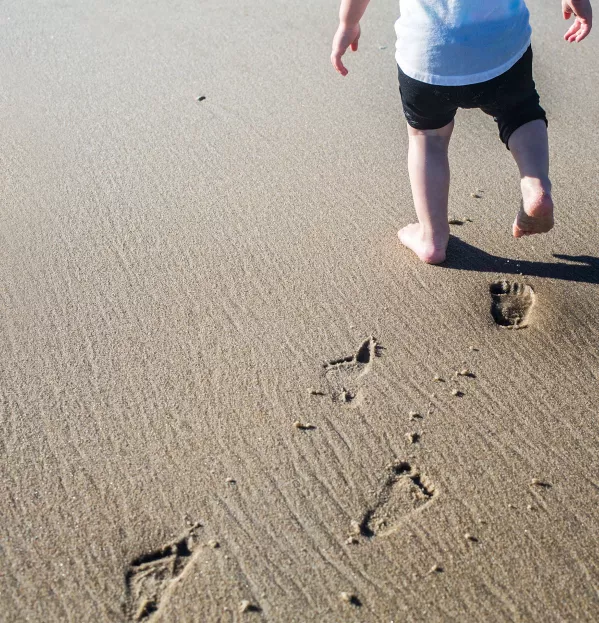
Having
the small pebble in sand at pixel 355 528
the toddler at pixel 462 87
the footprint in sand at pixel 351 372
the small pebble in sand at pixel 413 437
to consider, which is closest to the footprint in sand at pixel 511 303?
the toddler at pixel 462 87

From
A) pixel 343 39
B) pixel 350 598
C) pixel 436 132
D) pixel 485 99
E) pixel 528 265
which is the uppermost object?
pixel 343 39

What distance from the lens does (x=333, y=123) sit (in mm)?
3422

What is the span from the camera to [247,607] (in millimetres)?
1620

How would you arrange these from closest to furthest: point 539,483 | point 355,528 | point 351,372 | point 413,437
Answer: point 355,528 < point 539,483 < point 413,437 < point 351,372

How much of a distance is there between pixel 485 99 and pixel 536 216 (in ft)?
1.29

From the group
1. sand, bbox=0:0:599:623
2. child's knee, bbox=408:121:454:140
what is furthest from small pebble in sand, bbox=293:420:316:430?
child's knee, bbox=408:121:454:140

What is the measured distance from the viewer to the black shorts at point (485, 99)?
233cm

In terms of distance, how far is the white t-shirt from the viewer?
87.5 inches

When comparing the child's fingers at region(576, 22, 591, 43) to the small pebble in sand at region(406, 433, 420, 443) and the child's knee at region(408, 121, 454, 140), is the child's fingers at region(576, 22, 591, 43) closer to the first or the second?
the child's knee at region(408, 121, 454, 140)

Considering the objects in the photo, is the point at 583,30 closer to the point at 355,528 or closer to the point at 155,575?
the point at 355,528

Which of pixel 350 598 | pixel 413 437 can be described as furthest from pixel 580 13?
pixel 350 598

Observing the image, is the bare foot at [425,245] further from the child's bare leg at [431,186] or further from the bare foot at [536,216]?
the bare foot at [536,216]

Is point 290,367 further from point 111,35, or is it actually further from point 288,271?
point 111,35

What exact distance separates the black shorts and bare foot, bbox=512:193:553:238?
10.1 inches
